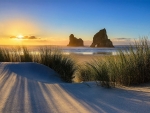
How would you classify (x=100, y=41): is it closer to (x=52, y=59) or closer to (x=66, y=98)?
(x=52, y=59)

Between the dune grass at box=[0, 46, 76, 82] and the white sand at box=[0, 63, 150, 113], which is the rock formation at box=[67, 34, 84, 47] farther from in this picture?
the white sand at box=[0, 63, 150, 113]

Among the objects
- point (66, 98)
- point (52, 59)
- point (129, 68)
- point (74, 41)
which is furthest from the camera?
point (74, 41)

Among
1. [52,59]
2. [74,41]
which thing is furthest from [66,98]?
[74,41]

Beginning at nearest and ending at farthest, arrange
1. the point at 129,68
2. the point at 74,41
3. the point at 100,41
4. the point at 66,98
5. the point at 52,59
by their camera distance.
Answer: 1. the point at 66,98
2. the point at 129,68
3. the point at 52,59
4. the point at 100,41
5. the point at 74,41

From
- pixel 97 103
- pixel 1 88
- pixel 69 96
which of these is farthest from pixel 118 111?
pixel 1 88

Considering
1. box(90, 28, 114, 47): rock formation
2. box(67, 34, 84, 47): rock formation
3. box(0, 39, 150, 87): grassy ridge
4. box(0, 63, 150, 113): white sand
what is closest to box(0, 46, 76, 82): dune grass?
box(0, 39, 150, 87): grassy ridge

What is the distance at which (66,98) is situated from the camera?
3805 mm

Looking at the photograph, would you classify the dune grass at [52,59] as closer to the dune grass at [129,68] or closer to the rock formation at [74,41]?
the dune grass at [129,68]

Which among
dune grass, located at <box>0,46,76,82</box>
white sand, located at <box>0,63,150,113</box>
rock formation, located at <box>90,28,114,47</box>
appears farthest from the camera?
rock formation, located at <box>90,28,114,47</box>

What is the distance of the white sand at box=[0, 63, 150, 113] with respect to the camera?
10.5 feet

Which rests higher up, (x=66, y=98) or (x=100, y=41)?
(x=100, y=41)

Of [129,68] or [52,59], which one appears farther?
[52,59]

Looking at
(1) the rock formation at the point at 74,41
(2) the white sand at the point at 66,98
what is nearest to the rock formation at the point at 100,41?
(1) the rock formation at the point at 74,41

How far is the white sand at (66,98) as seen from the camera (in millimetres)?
3211
